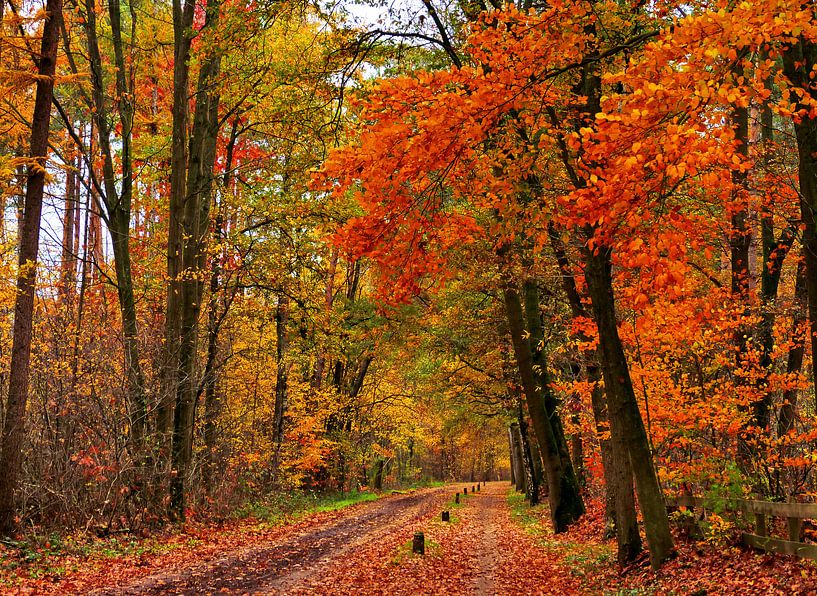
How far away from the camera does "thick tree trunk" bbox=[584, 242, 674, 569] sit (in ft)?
29.1

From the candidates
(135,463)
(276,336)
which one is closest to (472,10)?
(135,463)

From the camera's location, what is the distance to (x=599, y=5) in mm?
7699

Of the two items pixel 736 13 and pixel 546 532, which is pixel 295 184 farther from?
pixel 736 13

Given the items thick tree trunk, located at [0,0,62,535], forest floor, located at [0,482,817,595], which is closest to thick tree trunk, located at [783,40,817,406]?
forest floor, located at [0,482,817,595]

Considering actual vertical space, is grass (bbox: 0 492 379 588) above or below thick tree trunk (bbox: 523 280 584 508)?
below

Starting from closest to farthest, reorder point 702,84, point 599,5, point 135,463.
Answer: point 702,84 < point 599,5 < point 135,463

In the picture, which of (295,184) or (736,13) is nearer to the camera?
(736,13)

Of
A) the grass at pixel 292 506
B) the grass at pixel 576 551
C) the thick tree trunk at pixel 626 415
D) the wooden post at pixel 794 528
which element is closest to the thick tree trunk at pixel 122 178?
the grass at pixel 292 506

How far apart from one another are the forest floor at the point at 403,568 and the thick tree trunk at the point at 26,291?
77.5 inches

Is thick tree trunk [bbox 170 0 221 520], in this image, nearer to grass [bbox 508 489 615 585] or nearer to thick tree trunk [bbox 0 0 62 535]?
thick tree trunk [bbox 0 0 62 535]

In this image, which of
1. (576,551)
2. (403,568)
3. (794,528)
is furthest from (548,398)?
(794,528)

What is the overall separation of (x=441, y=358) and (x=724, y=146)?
756 inches

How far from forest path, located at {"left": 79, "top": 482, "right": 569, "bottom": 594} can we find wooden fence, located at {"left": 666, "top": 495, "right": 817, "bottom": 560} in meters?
2.60

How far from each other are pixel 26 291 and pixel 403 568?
25.4ft
